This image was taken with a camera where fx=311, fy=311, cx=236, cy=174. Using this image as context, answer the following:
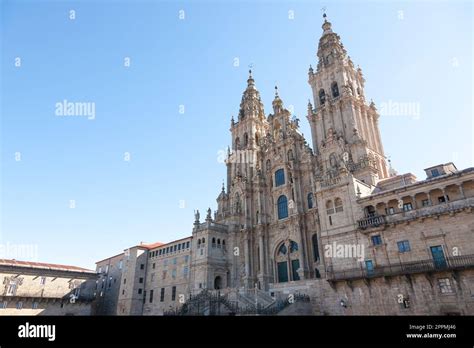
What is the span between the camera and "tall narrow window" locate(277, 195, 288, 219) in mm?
45531

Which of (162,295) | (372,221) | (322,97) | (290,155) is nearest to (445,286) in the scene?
(372,221)

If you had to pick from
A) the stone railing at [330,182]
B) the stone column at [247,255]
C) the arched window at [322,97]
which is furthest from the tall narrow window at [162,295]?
the arched window at [322,97]

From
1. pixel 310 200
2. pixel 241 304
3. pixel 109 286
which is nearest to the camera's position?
pixel 241 304

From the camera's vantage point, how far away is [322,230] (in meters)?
32.8

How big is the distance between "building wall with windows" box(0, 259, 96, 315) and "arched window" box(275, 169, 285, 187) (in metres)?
38.5

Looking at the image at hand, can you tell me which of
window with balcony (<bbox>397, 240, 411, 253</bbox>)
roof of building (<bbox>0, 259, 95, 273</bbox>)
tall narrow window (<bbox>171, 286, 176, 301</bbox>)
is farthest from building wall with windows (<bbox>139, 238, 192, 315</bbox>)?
window with balcony (<bbox>397, 240, 411, 253</bbox>)

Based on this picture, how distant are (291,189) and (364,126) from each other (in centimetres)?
1357

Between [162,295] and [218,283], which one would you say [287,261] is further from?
[162,295]

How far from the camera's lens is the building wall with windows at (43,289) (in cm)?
4491

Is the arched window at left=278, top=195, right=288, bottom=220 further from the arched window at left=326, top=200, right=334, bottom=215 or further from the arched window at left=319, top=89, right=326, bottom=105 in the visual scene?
the arched window at left=319, top=89, right=326, bottom=105

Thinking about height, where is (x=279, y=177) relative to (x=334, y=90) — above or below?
below

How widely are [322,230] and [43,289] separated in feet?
145
